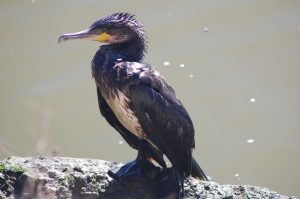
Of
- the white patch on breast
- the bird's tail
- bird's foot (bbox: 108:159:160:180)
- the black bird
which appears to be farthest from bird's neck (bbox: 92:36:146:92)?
the bird's tail

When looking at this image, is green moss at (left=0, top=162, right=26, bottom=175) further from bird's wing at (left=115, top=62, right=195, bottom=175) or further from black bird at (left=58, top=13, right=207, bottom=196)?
bird's wing at (left=115, top=62, right=195, bottom=175)

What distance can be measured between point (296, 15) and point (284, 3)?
0.29 meters

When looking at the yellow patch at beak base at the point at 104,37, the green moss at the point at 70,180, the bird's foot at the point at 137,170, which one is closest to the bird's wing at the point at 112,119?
the bird's foot at the point at 137,170

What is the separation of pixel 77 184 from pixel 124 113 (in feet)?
1.96

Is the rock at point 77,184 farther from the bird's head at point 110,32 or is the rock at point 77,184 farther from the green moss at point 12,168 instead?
the bird's head at point 110,32

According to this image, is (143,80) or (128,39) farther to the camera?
(128,39)

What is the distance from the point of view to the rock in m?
3.93

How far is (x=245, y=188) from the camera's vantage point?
14.3ft

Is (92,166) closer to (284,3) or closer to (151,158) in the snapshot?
(151,158)

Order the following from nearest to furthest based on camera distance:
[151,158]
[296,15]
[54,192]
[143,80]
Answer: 1. [54,192]
2. [143,80]
3. [151,158]
4. [296,15]

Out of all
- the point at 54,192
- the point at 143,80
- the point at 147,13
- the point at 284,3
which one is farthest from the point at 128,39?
the point at 284,3

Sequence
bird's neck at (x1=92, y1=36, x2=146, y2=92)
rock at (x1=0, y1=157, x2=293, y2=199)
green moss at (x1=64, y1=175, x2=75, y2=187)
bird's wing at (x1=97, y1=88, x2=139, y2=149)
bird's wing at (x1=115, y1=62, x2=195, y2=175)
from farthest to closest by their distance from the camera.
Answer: bird's wing at (x1=97, y1=88, x2=139, y2=149) → bird's neck at (x1=92, y1=36, x2=146, y2=92) → bird's wing at (x1=115, y1=62, x2=195, y2=175) → green moss at (x1=64, y1=175, x2=75, y2=187) → rock at (x1=0, y1=157, x2=293, y2=199)

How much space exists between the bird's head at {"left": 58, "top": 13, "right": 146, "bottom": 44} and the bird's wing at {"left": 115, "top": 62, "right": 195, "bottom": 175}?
1.25 feet

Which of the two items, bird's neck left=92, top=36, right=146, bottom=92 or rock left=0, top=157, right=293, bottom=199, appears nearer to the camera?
rock left=0, top=157, right=293, bottom=199
